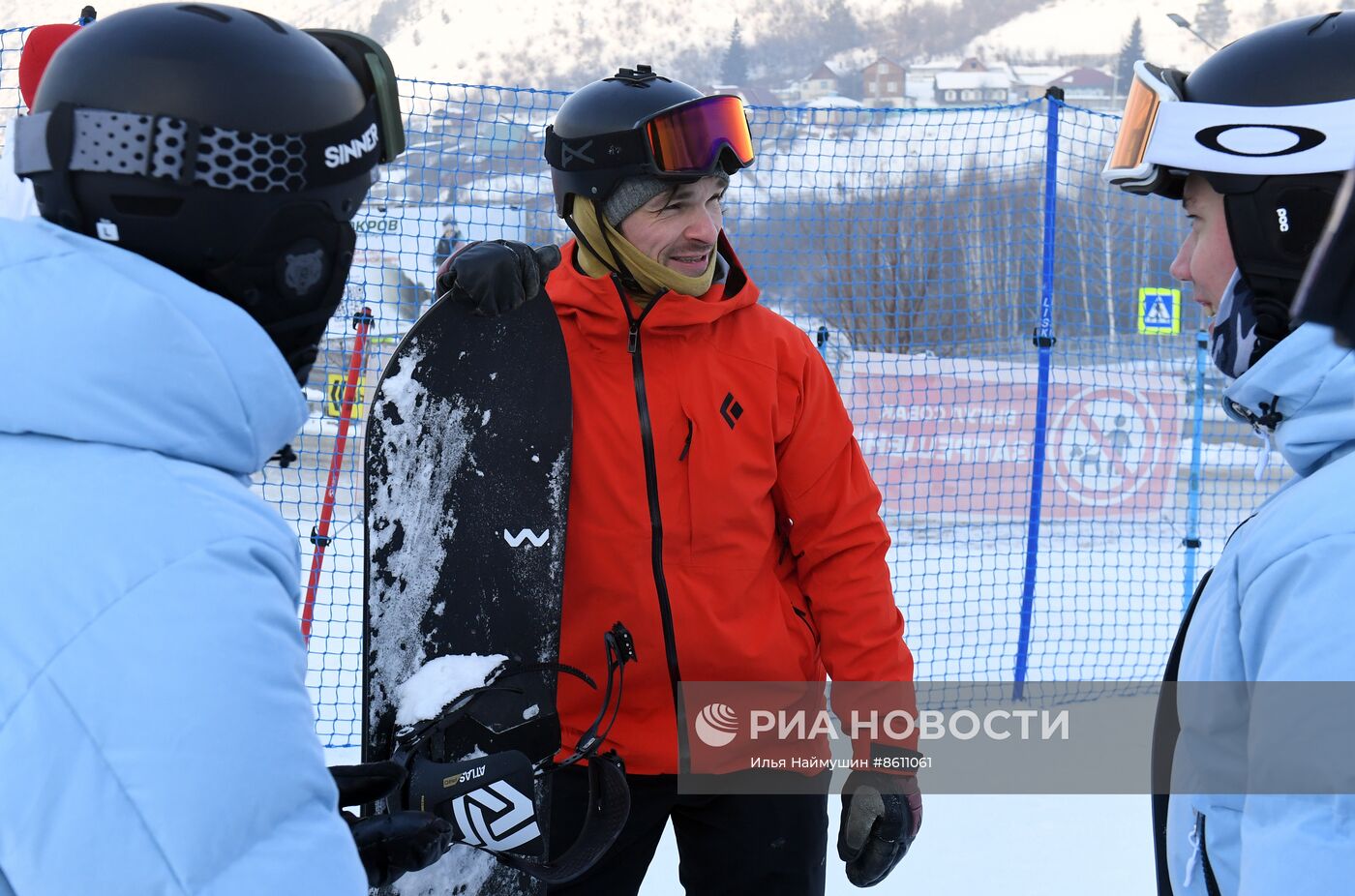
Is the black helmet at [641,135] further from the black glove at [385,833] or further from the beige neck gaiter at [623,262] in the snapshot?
the black glove at [385,833]

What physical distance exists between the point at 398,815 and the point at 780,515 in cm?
99

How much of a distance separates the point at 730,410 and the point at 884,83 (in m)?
105

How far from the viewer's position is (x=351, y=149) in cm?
115

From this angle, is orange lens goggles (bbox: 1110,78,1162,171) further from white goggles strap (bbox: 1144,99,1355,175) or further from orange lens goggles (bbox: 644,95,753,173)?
orange lens goggles (bbox: 644,95,753,173)

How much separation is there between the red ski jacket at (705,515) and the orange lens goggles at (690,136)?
0.24m

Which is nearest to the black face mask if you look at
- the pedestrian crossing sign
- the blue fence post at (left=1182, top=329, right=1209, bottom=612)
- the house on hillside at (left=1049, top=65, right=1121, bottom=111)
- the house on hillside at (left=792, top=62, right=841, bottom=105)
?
the blue fence post at (left=1182, top=329, right=1209, bottom=612)

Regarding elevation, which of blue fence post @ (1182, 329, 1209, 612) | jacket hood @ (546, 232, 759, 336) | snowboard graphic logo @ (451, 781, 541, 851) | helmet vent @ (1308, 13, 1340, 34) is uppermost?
helmet vent @ (1308, 13, 1340, 34)

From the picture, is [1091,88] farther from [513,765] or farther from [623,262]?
[513,765]

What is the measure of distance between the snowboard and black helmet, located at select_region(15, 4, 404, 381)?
37.5 inches

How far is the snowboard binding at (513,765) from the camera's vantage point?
187 cm

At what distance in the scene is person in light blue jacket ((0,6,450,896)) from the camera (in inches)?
29.2

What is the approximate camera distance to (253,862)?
783 mm

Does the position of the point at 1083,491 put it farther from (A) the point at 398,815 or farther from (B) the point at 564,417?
(A) the point at 398,815

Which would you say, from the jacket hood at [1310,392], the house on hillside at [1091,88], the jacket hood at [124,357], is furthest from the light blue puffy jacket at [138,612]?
the house on hillside at [1091,88]
